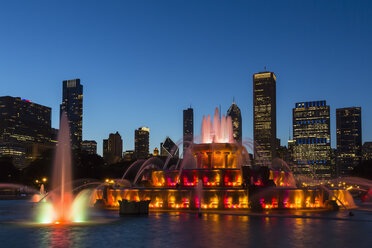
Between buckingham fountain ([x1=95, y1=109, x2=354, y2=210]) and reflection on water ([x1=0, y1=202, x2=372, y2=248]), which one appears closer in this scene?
reflection on water ([x1=0, y1=202, x2=372, y2=248])

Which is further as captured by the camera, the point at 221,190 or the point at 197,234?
the point at 221,190

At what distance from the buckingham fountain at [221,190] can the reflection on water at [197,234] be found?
26.4 feet

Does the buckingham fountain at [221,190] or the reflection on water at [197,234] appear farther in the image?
the buckingham fountain at [221,190]

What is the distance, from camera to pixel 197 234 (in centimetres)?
1930

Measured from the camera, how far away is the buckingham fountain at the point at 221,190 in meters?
34.9

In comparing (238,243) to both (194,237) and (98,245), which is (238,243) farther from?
(98,245)

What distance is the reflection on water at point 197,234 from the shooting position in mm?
16781

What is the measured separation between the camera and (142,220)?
25.8 meters

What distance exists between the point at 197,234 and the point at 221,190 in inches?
620

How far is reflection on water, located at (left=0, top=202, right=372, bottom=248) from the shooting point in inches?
661

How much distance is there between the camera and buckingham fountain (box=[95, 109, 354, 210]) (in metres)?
34.9

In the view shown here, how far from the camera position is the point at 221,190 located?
3488cm

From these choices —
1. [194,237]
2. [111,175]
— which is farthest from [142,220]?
[111,175]

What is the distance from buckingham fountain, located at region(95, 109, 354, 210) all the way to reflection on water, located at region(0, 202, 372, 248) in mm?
8046
